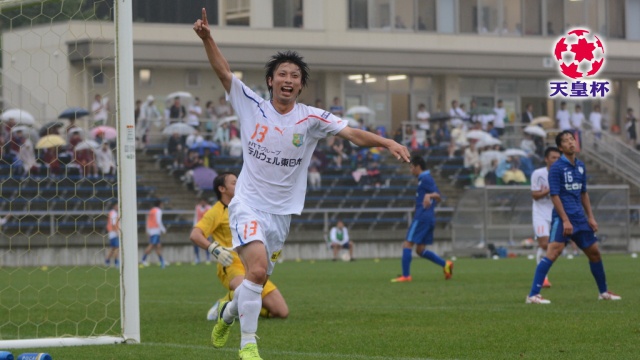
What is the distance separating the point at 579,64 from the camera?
48312 millimetres

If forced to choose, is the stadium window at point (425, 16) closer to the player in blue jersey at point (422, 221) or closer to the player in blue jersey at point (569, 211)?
the player in blue jersey at point (422, 221)

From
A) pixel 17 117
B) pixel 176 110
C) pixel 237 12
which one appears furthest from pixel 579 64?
pixel 17 117

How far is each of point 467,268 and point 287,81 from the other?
17741mm

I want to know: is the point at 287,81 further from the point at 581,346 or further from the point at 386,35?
the point at 386,35

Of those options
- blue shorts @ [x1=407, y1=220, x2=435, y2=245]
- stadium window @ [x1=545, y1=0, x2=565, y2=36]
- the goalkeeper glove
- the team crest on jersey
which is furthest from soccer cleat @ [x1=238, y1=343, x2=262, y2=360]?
stadium window @ [x1=545, y1=0, x2=565, y2=36]

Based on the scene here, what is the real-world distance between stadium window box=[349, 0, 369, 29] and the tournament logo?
8.28 metres

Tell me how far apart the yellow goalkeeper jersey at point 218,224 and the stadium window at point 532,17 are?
40960 mm

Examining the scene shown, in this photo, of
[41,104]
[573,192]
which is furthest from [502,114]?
[573,192]

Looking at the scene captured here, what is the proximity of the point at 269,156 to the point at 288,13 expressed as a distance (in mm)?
38979

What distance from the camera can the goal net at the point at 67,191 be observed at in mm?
10844

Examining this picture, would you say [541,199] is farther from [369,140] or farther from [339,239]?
[339,239]

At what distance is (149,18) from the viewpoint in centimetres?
4444

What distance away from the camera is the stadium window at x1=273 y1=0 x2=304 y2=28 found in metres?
46.9

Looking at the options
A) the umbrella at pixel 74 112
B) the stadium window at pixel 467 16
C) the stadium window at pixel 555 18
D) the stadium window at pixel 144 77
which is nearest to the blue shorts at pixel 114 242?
the umbrella at pixel 74 112
